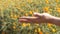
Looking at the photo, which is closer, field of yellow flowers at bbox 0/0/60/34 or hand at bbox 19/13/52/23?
hand at bbox 19/13/52/23

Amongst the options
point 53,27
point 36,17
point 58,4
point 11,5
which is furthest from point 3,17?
point 36,17

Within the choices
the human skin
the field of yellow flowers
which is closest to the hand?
the human skin

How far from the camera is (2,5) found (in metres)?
4.43

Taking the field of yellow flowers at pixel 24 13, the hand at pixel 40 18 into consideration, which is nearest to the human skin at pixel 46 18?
the hand at pixel 40 18

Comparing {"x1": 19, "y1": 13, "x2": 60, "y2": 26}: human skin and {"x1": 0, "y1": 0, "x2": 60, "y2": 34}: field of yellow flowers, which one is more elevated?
{"x1": 19, "y1": 13, "x2": 60, "y2": 26}: human skin

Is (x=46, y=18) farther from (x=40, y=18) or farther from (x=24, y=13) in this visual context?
(x=24, y=13)

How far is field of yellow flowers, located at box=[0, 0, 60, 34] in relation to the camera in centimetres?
391

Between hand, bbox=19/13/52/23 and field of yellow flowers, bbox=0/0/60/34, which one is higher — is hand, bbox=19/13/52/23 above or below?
above

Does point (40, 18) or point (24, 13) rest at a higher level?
point (40, 18)

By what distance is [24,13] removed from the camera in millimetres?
4184

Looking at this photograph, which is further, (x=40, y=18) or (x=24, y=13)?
(x=24, y=13)

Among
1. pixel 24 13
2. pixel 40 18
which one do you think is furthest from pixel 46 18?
pixel 24 13

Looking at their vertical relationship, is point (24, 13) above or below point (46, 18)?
below

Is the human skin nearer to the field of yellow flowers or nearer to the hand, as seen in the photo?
the hand
